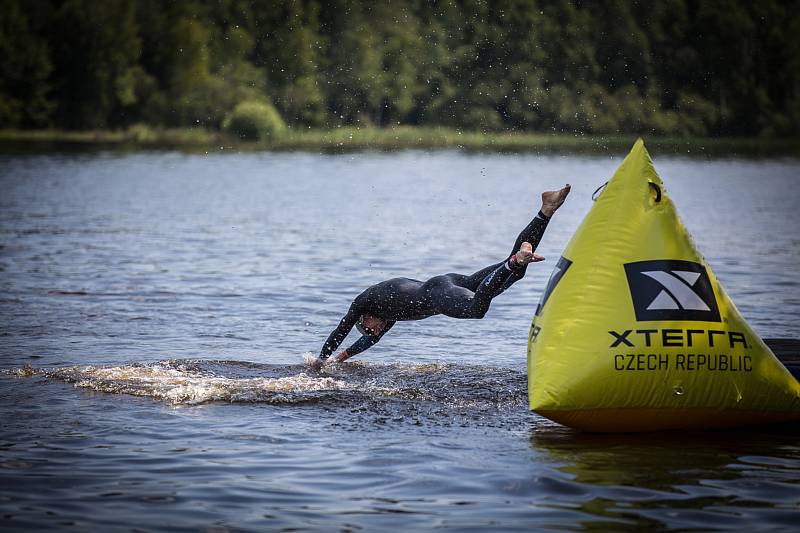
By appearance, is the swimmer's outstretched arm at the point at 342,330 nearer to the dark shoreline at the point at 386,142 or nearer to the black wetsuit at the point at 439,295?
the black wetsuit at the point at 439,295

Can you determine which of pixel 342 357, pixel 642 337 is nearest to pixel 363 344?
pixel 342 357

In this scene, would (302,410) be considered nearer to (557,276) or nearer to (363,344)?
(363,344)

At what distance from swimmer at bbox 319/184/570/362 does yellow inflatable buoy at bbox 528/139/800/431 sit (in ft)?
2.20

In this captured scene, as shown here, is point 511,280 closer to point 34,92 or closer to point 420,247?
point 420,247

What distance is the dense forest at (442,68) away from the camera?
8688 centimetres

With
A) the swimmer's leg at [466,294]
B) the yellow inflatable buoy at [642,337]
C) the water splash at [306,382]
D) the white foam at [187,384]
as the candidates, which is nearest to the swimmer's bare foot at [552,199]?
the swimmer's leg at [466,294]

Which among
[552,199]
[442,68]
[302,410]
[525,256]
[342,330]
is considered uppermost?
[442,68]

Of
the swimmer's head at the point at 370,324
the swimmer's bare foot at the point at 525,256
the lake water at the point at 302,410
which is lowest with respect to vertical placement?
the lake water at the point at 302,410

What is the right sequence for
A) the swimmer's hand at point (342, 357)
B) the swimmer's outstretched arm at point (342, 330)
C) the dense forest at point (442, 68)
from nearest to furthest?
the swimmer's outstretched arm at point (342, 330) < the swimmer's hand at point (342, 357) < the dense forest at point (442, 68)

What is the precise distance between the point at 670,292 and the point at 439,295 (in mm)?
2380

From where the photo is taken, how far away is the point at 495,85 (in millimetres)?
85750

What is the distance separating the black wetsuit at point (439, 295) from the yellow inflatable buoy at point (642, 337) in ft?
3.08

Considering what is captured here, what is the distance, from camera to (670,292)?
7895 mm

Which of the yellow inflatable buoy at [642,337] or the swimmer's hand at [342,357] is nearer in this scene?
the yellow inflatable buoy at [642,337]
